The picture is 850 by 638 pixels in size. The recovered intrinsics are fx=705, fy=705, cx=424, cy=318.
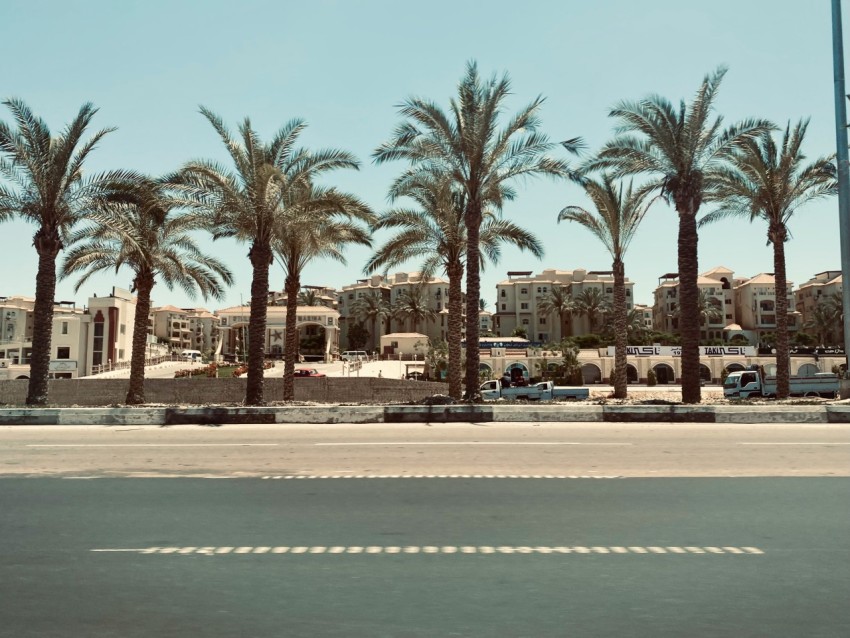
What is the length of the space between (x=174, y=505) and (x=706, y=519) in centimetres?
445

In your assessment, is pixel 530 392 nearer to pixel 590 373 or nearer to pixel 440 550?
pixel 590 373

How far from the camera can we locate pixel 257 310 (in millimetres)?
21688

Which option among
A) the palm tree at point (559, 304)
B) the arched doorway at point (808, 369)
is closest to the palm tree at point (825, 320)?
the arched doorway at point (808, 369)

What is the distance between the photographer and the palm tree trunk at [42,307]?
20391 mm

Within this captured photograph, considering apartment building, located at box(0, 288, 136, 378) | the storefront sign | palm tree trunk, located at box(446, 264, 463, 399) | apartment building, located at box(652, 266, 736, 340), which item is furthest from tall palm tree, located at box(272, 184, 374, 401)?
apartment building, located at box(652, 266, 736, 340)

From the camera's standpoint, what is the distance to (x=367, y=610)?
364 centimetres

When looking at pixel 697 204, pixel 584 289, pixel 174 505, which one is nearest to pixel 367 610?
pixel 174 505

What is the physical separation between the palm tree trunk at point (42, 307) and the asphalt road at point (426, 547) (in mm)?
12679

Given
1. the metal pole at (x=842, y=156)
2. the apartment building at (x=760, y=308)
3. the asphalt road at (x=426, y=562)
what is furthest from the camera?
the apartment building at (x=760, y=308)

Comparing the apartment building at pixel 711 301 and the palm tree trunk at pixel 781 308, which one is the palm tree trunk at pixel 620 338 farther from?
the apartment building at pixel 711 301

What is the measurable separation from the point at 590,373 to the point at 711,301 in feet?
169

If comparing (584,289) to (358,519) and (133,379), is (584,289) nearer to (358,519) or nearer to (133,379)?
(133,379)

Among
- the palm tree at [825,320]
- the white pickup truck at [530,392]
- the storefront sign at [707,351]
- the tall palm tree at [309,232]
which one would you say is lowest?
the white pickup truck at [530,392]

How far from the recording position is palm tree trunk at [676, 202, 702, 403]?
21.7 metres
